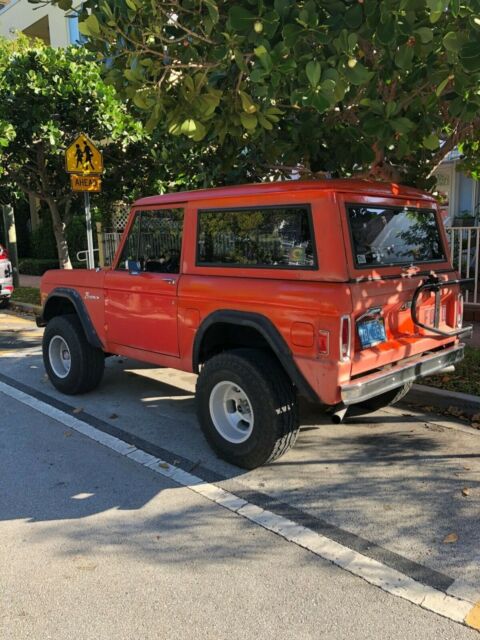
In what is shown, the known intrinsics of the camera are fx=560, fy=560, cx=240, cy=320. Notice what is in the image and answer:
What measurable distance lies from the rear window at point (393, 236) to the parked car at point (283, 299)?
0.01 m

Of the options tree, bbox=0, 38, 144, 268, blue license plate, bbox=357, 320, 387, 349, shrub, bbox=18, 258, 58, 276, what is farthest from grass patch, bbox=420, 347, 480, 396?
shrub, bbox=18, 258, 58, 276

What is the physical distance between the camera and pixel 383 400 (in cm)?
520

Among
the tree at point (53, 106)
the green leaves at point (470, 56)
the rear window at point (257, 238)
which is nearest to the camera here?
the green leaves at point (470, 56)

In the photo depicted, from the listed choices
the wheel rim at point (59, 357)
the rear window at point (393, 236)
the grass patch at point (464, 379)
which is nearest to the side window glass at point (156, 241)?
the wheel rim at point (59, 357)

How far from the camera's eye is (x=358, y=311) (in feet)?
11.8

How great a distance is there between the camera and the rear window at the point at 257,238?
386 centimetres

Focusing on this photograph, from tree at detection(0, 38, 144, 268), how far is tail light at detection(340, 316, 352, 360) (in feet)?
25.3

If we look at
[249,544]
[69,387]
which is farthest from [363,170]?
Result: [249,544]

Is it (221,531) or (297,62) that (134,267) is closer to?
(297,62)

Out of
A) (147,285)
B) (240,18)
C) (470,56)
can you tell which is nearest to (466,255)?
(147,285)

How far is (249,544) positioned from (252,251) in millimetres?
2066

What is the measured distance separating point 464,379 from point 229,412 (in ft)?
9.32

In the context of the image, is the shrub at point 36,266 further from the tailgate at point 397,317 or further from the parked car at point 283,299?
the tailgate at point 397,317

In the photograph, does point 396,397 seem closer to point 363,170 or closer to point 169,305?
point 169,305
